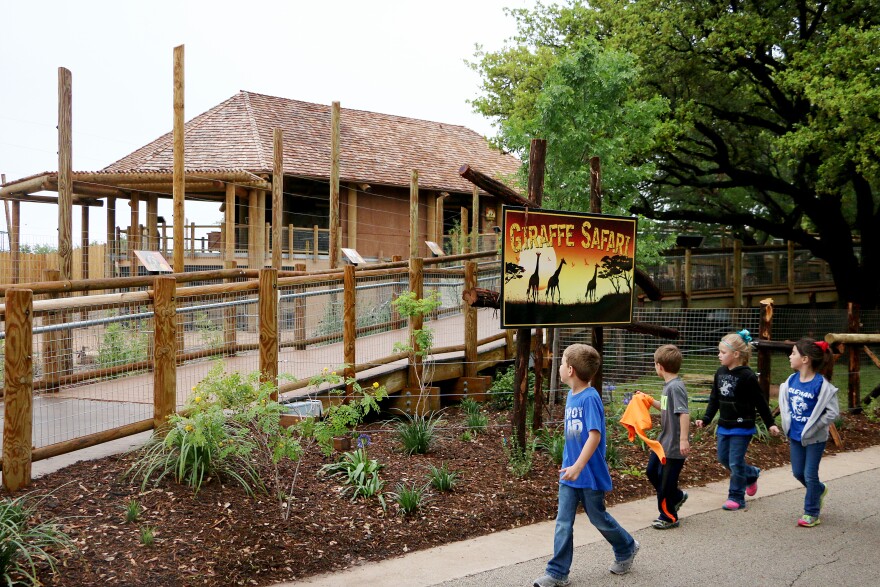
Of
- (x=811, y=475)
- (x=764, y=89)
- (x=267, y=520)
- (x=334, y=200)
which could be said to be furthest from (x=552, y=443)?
(x=764, y=89)

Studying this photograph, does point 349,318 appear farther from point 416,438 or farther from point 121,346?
point 121,346

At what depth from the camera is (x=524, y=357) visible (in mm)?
7574

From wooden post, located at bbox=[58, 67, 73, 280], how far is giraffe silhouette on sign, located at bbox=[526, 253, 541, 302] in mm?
5321

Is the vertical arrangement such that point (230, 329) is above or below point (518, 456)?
above

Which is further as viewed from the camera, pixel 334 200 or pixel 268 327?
pixel 334 200

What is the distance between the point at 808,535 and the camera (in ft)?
Result: 20.6

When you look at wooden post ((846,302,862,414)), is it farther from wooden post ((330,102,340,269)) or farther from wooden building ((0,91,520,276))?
wooden building ((0,91,520,276))

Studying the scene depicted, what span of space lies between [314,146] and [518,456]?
2126cm

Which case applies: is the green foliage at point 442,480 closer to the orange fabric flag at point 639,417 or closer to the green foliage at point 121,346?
the orange fabric flag at point 639,417

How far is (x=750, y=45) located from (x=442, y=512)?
54.3 feet

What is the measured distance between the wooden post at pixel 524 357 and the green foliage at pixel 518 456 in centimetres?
5

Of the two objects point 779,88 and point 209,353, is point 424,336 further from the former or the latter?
point 779,88

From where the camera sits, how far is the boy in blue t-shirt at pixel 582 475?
4945 millimetres

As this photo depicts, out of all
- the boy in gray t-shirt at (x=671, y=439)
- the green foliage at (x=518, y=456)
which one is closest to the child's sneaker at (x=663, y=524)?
the boy in gray t-shirt at (x=671, y=439)
